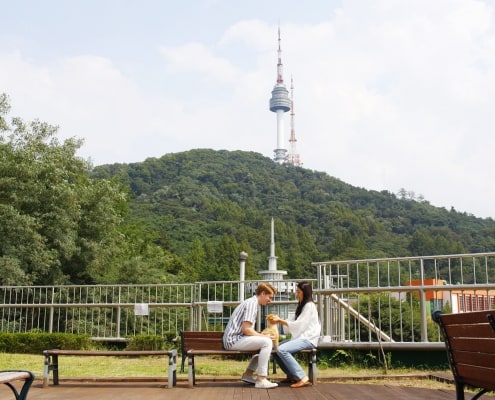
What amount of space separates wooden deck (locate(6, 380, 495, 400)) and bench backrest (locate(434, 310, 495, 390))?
2.02 metres

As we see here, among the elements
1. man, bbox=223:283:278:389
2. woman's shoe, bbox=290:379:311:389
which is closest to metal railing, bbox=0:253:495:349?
woman's shoe, bbox=290:379:311:389

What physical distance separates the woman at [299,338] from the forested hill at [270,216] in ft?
158

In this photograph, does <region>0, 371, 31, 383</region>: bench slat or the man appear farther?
the man

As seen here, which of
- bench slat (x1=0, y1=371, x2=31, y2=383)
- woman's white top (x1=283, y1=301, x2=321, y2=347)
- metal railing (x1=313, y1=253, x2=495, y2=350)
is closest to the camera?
bench slat (x1=0, y1=371, x2=31, y2=383)

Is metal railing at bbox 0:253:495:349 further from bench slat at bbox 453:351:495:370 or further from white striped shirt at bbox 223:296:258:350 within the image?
bench slat at bbox 453:351:495:370

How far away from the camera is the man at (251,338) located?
23.5ft

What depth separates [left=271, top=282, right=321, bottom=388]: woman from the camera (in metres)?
7.33

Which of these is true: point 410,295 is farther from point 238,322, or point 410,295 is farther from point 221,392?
point 221,392

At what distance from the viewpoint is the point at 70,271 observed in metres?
23.8

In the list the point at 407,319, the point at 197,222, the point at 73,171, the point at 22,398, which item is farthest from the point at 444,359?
the point at 197,222

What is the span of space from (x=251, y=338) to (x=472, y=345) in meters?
3.74

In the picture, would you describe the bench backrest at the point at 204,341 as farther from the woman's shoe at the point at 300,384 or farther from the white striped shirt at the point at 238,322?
the woman's shoe at the point at 300,384

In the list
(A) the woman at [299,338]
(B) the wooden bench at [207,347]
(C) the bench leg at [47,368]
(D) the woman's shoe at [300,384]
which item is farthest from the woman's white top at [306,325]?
(C) the bench leg at [47,368]

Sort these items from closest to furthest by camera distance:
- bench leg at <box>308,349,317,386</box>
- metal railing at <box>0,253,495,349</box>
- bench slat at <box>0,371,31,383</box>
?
1. bench slat at <box>0,371,31,383</box>
2. bench leg at <box>308,349,317,386</box>
3. metal railing at <box>0,253,495,349</box>
